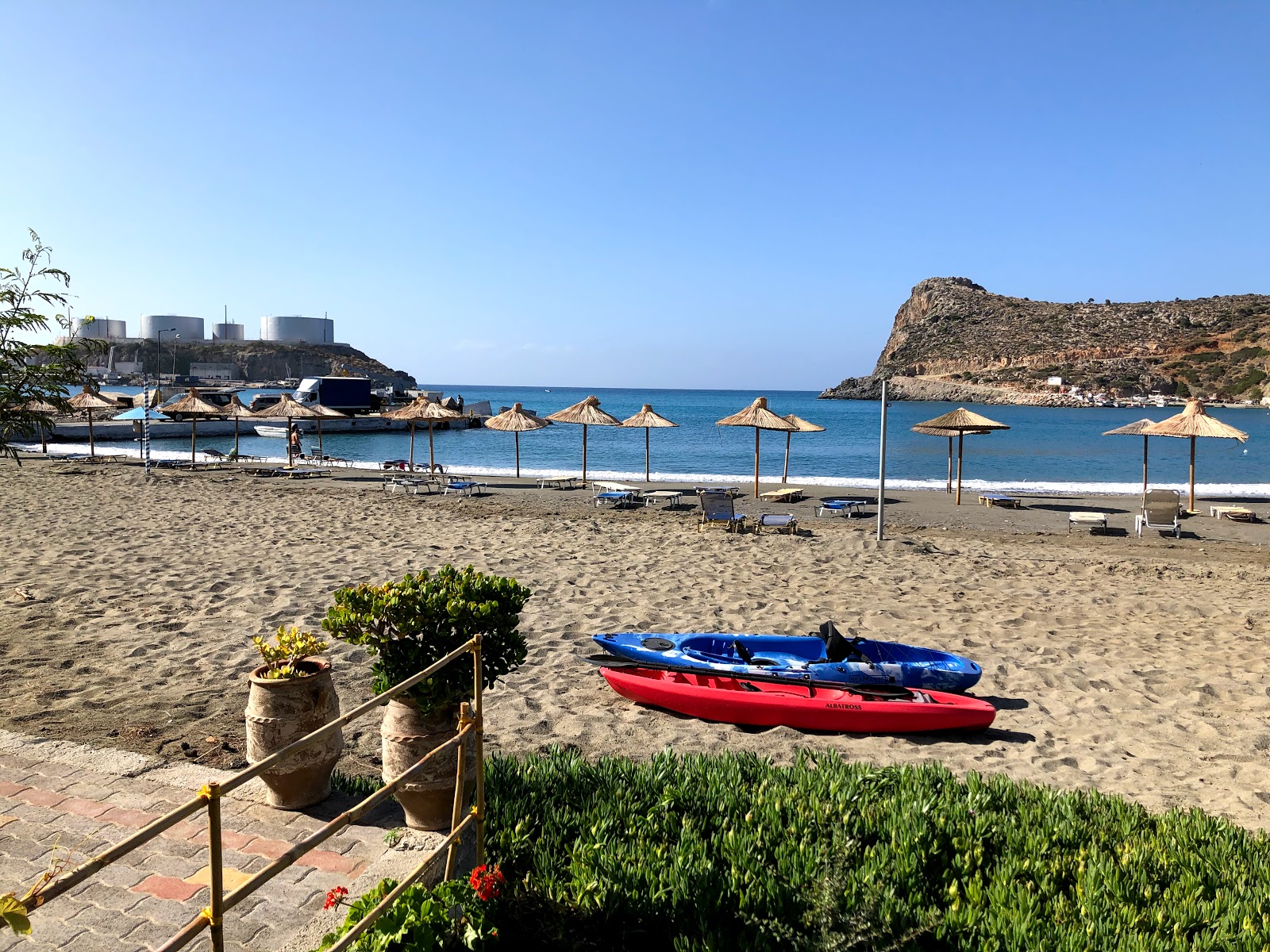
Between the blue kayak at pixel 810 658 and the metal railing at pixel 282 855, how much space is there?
10.4ft

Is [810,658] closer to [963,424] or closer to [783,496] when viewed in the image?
[783,496]

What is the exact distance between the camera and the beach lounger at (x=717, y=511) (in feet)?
50.2

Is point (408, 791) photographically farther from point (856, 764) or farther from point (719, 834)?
point (856, 764)

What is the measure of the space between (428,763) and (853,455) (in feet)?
150

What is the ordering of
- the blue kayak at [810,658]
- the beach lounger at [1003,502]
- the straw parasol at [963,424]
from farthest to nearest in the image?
the straw parasol at [963,424] → the beach lounger at [1003,502] → the blue kayak at [810,658]

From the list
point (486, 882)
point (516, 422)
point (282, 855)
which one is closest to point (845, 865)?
Result: point (486, 882)

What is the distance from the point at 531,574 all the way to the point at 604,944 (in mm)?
7553

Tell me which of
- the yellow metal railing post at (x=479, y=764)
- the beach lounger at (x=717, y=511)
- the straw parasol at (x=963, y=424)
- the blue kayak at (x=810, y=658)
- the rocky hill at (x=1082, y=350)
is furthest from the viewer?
the rocky hill at (x=1082, y=350)

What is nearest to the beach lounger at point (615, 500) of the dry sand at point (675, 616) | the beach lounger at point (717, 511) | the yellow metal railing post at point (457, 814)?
the dry sand at point (675, 616)

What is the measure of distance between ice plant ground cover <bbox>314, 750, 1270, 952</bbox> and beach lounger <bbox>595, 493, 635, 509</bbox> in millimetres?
14303

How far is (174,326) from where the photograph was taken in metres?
→ 156

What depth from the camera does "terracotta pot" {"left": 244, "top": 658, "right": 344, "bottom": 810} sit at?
402cm

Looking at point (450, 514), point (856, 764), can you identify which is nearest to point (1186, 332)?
point (450, 514)

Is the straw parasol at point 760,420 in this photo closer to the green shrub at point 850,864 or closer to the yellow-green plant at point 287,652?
the green shrub at point 850,864
